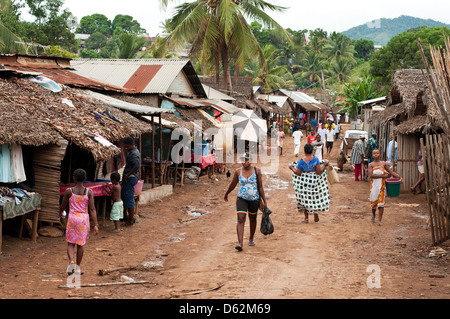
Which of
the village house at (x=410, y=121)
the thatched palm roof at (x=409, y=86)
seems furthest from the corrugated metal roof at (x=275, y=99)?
the village house at (x=410, y=121)

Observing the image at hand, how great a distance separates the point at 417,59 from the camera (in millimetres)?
37062

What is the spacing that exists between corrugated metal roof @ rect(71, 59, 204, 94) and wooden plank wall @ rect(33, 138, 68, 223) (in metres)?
9.57

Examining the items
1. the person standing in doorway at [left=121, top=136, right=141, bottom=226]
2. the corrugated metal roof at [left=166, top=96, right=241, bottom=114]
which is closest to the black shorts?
the person standing in doorway at [left=121, top=136, right=141, bottom=226]

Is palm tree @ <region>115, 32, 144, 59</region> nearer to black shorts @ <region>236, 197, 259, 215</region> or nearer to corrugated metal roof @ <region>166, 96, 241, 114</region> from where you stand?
corrugated metal roof @ <region>166, 96, 241, 114</region>

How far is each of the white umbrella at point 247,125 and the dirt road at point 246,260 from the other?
13417mm

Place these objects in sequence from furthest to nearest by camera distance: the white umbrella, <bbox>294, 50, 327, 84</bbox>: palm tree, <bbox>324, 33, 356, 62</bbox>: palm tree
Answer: <bbox>294, 50, 327, 84</bbox>: palm tree → <bbox>324, 33, 356, 62</bbox>: palm tree → the white umbrella

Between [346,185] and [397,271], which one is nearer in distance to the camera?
[397,271]

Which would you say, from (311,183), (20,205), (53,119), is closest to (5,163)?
(20,205)

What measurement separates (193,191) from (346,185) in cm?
534

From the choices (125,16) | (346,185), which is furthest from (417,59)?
(125,16)

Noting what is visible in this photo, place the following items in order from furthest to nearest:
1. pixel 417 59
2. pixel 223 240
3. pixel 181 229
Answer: pixel 417 59 < pixel 181 229 < pixel 223 240

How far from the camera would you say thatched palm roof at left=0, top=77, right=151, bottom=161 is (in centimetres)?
878

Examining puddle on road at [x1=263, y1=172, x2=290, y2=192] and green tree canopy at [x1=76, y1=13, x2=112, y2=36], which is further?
green tree canopy at [x1=76, y1=13, x2=112, y2=36]
